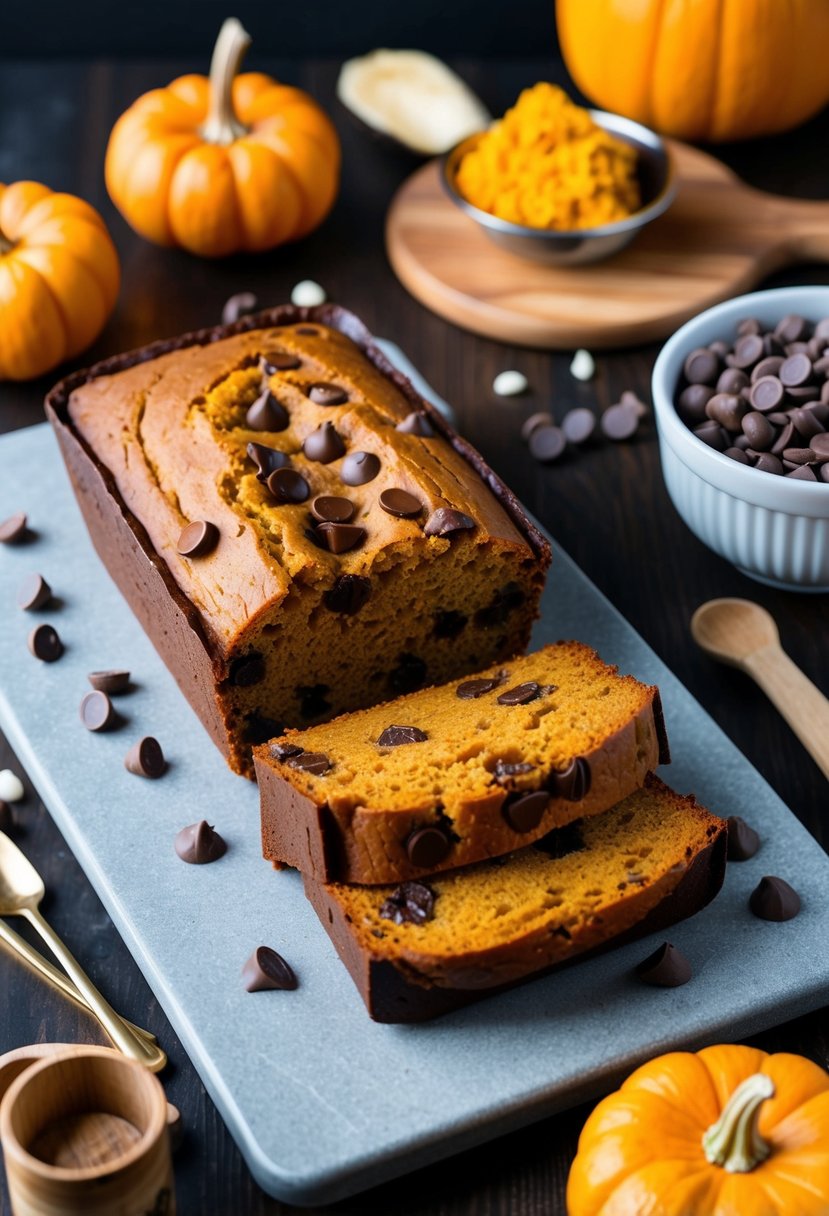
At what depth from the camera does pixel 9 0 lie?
6.09 meters

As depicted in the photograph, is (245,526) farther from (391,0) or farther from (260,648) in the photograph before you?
(391,0)

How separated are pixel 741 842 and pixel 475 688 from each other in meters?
0.68

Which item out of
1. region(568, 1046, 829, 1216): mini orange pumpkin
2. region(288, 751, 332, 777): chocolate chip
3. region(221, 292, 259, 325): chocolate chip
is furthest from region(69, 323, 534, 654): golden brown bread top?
region(568, 1046, 829, 1216): mini orange pumpkin

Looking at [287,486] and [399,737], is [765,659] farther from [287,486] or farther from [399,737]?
[287,486]

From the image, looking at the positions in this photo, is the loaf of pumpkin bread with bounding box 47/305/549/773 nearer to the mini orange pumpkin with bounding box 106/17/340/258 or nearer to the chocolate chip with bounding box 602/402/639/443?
the chocolate chip with bounding box 602/402/639/443

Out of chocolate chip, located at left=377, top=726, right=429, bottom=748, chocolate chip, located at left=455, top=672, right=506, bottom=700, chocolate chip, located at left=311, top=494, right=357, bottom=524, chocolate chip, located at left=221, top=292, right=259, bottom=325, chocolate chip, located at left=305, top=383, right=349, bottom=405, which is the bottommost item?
chocolate chip, located at left=455, top=672, right=506, bottom=700

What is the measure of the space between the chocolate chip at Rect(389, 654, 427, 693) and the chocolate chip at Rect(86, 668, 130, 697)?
Result: 668 millimetres

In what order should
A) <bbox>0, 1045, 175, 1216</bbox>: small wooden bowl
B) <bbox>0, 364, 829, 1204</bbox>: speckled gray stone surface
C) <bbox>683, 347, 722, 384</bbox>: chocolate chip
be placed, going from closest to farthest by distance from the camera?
<bbox>0, 1045, 175, 1216</bbox>: small wooden bowl < <bbox>0, 364, 829, 1204</bbox>: speckled gray stone surface < <bbox>683, 347, 722, 384</bbox>: chocolate chip

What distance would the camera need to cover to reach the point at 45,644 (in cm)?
373

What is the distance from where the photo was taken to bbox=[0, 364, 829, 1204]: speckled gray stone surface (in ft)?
9.04

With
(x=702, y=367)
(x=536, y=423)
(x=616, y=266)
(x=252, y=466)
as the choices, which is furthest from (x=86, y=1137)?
(x=616, y=266)

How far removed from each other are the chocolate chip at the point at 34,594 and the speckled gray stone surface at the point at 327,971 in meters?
0.09

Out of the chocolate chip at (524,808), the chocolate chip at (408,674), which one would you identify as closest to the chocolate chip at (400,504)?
the chocolate chip at (408,674)

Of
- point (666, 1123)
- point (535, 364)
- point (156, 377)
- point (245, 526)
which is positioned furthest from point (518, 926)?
point (535, 364)
